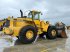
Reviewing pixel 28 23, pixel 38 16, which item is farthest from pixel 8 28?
pixel 38 16

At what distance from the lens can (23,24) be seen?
16109 millimetres

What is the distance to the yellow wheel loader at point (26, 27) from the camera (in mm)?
15414

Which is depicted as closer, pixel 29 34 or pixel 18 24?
pixel 29 34

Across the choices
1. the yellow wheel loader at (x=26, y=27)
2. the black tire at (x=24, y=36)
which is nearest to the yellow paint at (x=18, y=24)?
the yellow wheel loader at (x=26, y=27)

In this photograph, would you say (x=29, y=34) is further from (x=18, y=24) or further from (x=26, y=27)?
(x=18, y=24)

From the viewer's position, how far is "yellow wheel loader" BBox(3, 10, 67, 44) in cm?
1541

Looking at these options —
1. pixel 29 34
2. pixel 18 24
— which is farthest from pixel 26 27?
pixel 18 24

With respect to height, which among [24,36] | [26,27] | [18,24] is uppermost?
[18,24]

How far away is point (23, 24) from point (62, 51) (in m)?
5.40

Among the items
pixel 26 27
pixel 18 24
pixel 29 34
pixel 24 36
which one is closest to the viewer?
pixel 24 36

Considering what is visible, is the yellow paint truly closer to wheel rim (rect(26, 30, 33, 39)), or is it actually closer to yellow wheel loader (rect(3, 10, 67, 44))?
yellow wheel loader (rect(3, 10, 67, 44))

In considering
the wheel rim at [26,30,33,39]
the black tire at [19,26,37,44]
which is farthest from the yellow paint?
the wheel rim at [26,30,33,39]

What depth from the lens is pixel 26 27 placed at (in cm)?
1556

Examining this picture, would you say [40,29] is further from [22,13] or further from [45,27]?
[22,13]
